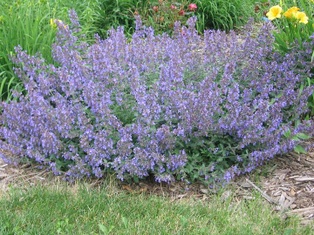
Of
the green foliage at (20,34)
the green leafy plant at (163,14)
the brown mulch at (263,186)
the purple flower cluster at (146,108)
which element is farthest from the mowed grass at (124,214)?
the green leafy plant at (163,14)

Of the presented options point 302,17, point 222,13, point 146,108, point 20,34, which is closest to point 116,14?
point 222,13

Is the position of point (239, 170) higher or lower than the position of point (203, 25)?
lower

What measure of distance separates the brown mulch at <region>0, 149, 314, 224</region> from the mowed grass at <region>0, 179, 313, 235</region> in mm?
97

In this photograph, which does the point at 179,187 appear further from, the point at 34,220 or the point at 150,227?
the point at 34,220

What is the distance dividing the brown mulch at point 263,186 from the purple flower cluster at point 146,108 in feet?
0.41

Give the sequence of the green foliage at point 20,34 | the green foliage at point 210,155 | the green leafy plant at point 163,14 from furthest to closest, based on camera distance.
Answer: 1. the green leafy plant at point 163,14
2. the green foliage at point 20,34
3. the green foliage at point 210,155

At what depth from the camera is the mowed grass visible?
10.7ft

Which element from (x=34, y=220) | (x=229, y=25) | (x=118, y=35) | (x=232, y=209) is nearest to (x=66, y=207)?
(x=34, y=220)

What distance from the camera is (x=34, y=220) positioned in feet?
10.8

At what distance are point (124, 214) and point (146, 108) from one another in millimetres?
734

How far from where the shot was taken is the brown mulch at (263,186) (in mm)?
3697

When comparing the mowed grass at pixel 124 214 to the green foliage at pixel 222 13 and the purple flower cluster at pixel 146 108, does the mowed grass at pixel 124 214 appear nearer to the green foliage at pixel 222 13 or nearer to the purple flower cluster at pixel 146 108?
the purple flower cluster at pixel 146 108

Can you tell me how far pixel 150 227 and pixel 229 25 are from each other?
4.31 meters

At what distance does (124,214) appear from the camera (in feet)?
11.2
